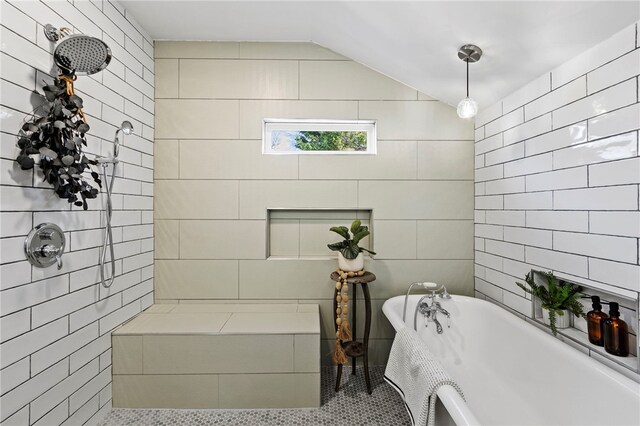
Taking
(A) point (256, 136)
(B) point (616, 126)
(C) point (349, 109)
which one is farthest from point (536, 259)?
(A) point (256, 136)

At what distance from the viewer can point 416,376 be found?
132 cm

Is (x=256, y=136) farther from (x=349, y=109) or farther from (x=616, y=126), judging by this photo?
(x=616, y=126)

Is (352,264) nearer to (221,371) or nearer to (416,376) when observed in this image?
(416,376)

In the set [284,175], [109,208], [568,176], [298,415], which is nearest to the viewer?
[568,176]

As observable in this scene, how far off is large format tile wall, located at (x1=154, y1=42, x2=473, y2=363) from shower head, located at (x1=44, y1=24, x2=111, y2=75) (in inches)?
34.8

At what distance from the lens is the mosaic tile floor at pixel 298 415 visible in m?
1.76

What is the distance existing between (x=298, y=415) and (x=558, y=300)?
1.59m

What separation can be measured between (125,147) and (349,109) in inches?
62.6

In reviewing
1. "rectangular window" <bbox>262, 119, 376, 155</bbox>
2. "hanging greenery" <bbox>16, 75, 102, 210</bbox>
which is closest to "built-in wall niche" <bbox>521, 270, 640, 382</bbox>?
"rectangular window" <bbox>262, 119, 376, 155</bbox>

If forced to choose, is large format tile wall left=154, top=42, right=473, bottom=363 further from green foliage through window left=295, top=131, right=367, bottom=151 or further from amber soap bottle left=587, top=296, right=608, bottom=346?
amber soap bottle left=587, top=296, right=608, bottom=346

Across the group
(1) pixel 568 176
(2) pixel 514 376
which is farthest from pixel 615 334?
(1) pixel 568 176

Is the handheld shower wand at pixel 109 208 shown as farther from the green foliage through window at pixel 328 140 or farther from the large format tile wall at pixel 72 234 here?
the green foliage through window at pixel 328 140

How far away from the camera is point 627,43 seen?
1.25 metres

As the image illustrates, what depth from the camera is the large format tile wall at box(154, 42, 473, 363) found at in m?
2.29
